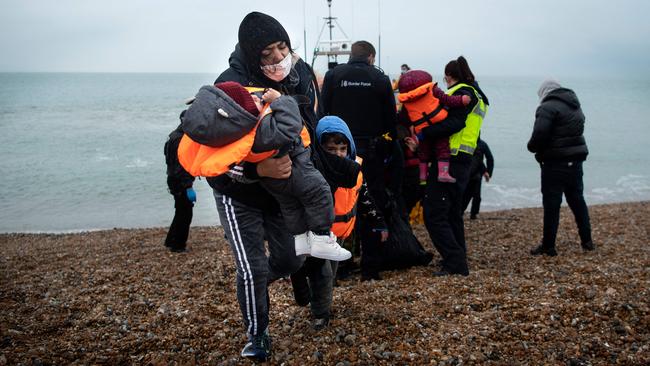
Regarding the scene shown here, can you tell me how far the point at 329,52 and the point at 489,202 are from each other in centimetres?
814

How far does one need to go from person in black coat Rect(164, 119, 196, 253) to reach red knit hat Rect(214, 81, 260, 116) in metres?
3.56

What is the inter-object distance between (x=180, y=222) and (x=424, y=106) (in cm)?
441

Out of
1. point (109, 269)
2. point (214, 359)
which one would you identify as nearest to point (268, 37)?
point (214, 359)

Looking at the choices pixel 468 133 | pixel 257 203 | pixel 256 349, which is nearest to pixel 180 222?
pixel 468 133

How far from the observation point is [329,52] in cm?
1405

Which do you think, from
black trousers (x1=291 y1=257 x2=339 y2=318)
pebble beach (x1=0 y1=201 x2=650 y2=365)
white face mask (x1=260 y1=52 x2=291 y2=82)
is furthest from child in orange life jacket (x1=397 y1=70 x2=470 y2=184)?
white face mask (x1=260 y1=52 x2=291 y2=82)

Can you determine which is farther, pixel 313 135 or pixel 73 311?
pixel 73 311

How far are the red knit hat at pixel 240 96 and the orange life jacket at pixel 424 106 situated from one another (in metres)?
3.00

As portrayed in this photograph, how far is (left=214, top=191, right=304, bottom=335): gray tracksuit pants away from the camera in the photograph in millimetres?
3275

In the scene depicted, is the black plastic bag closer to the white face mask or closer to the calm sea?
the white face mask

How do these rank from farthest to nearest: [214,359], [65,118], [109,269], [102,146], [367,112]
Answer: [65,118] < [102,146] < [109,269] < [367,112] < [214,359]

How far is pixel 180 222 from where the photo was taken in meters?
8.21

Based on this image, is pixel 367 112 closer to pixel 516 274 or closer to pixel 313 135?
pixel 313 135

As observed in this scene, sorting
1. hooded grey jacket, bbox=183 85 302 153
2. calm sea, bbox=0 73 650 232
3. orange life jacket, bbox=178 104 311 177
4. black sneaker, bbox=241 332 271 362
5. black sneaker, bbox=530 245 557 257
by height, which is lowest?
calm sea, bbox=0 73 650 232
